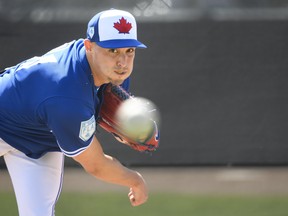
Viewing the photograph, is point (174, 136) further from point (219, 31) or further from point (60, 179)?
point (60, 179)

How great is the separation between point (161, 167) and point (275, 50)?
148cm

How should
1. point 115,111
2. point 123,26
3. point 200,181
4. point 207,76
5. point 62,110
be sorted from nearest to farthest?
point 62,110 → point 123,26 → point 115,111 → point 200,181 → point 207,76

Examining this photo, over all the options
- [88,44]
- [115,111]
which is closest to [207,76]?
[115,111]

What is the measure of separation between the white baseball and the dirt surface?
224 centimetres

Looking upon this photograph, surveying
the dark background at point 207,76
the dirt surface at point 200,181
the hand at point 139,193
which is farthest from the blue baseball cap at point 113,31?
the dark background at point 207,76

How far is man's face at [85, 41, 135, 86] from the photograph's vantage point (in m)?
3.61

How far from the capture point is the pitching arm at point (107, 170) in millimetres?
3760

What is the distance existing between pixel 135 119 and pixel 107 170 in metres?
0.30

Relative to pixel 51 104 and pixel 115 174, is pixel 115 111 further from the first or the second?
pixel 51 104

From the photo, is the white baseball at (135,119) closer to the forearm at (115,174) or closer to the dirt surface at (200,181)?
the forearm at (115,174)

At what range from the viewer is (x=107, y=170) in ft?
12.6

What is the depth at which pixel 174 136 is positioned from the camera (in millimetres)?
6781

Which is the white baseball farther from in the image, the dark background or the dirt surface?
the dark background

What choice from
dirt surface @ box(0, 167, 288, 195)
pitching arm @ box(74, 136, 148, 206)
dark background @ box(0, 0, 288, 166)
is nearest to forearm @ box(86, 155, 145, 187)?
pitching arm @ box(74, 136, 148, 206)
